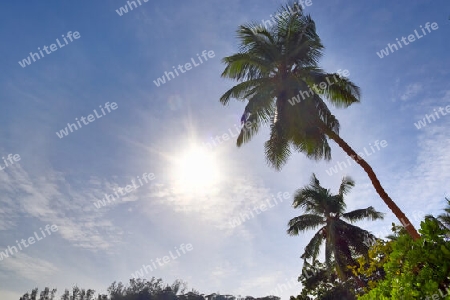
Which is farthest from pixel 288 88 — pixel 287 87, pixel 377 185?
pixel 377 185

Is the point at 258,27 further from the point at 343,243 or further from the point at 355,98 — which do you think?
the point at 343,243

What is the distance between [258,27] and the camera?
44.5 feet

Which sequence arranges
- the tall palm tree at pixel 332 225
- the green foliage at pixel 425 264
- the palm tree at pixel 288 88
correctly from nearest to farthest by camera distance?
1. the green foliage at pixel 425 264
2. the palm tree at pixel 288 88
3. the tall palm tree at pixel 332 225

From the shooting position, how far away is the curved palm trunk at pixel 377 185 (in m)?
8.35

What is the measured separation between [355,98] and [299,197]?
421 inches

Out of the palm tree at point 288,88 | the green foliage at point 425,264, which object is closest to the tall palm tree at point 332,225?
the palm tree at point 288,88

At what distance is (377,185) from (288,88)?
531cm

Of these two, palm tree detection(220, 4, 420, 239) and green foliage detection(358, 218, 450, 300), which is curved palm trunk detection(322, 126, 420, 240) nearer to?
palm tree detection(220, 4, 420, 239)

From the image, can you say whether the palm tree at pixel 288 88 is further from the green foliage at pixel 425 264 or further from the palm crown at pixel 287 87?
the green foliage at pixel 425 264

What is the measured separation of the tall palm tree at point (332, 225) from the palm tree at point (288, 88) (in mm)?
9321

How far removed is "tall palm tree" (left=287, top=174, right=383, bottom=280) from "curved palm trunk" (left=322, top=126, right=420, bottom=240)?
10306mm

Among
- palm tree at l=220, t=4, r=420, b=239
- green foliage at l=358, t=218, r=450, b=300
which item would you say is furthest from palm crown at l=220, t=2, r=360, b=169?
green foliage at l=358, t=218, r=450, b=300

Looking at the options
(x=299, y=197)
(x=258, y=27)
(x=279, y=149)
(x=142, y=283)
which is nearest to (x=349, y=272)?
(x=299, y=197)

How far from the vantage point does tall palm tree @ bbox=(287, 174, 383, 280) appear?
19.1 m
